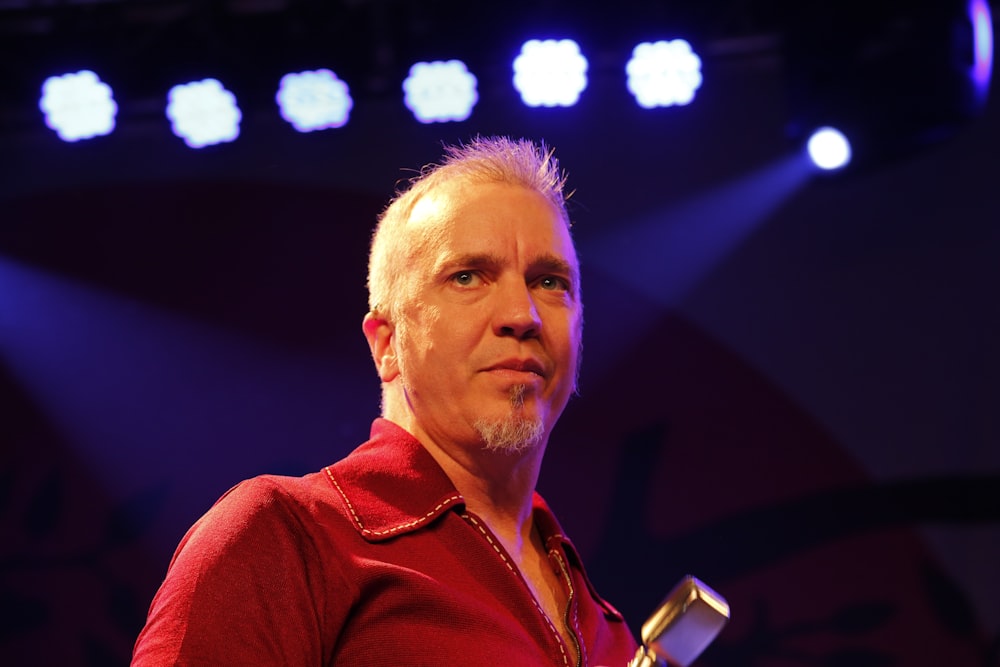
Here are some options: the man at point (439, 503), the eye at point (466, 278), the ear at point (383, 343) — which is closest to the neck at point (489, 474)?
the man at point (439, 503)

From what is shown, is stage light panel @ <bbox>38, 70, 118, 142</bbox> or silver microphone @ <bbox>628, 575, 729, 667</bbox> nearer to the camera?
silver microphone @ <bbox>628, 575, 729, 667</bbox>

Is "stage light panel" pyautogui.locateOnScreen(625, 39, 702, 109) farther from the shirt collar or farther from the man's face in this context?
the shirt collar

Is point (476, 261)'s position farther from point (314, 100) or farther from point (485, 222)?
point (314, 100)

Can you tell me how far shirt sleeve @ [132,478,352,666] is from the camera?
1.21m

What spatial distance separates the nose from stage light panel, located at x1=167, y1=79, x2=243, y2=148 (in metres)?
3.27

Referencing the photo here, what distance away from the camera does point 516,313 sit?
165cm

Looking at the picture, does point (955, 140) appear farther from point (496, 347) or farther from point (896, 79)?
point (496, 347)

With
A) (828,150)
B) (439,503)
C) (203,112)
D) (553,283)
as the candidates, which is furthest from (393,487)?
(203,112)

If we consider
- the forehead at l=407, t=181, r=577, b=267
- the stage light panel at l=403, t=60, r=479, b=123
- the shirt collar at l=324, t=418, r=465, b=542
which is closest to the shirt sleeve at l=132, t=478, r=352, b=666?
the shirt collar at l=324, t=418, r=465, b=542

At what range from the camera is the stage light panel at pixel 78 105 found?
179 inches

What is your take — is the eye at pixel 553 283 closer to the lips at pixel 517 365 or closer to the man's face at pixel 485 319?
the man's face at pixel 485 319

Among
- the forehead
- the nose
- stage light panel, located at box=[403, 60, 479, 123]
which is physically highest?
stage light panel, located at box=[403, 60, 479, 123]

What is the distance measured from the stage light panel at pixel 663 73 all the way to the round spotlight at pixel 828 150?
579 millimetres

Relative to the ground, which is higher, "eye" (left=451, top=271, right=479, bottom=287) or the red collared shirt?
"eye" (left=451, top=271, right=479, bottom=287)
